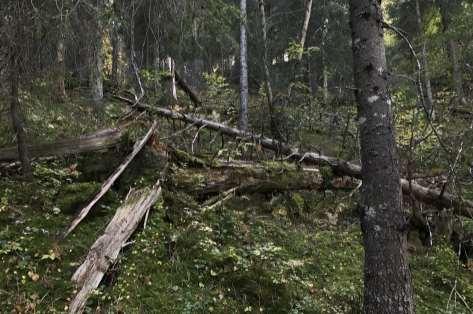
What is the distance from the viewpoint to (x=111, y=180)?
6.60 metres

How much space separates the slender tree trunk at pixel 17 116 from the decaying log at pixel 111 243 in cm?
171

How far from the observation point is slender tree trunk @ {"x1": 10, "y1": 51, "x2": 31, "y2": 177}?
18.6 feet

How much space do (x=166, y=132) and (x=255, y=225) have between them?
4.96m

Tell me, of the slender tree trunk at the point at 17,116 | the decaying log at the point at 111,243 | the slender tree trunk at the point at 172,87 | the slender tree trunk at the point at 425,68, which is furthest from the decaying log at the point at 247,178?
the slender tree trunk at the point at 172,87

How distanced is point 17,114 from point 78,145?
4.52ft

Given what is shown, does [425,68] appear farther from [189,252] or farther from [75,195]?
[75,195]

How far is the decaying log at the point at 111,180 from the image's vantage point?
576 cm

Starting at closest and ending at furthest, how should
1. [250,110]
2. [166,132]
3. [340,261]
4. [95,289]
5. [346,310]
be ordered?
[95,289]
[346,310]
[340,261]
[166,132]
[250,110]

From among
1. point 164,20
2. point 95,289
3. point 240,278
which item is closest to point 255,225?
point 240,278

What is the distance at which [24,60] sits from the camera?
18.4ft

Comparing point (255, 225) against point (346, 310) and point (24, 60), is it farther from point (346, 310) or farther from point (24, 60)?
point (24, 60)

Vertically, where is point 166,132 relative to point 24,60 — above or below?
below

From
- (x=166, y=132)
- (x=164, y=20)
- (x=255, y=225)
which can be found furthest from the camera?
(x=166, y=132)

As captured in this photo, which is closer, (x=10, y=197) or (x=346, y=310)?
(x=346, y=310)
